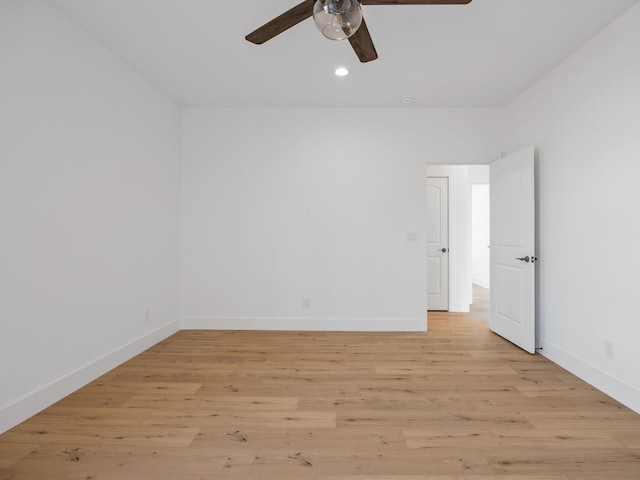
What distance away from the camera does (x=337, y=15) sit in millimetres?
1495

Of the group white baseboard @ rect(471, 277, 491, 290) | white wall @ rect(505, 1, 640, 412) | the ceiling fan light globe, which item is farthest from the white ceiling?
white baseboard @ rect(471, 277, 491, 290)

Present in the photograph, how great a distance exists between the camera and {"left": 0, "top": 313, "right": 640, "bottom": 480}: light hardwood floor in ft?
5.23

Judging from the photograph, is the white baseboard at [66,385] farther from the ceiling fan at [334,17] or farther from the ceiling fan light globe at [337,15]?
the ceiling fan light globe at [337,15]

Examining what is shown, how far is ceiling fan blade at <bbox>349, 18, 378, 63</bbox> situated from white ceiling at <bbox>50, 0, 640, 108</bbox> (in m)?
0.32

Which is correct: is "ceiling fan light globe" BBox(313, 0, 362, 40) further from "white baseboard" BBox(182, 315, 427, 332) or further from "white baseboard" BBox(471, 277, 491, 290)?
"white baseboard" BBox(471, 277, 491, 290)

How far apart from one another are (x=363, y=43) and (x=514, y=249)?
2.60 m

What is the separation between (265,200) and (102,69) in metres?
1.93

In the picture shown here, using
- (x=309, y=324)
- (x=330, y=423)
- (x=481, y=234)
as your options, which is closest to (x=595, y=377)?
(x=330, y=423)

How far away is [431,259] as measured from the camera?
504 centimetres

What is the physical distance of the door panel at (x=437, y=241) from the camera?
→ 196 inches

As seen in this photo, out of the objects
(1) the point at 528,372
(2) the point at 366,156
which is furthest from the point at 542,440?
(2) the point at 366,156

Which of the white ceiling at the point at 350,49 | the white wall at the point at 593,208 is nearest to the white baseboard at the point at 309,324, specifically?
the white wall at the point at 593,208

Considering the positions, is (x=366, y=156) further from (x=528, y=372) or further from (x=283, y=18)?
(x=528, y=372)

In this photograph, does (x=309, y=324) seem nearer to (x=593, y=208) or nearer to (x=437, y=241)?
(x=437, y=241)
